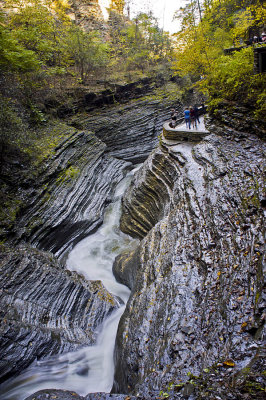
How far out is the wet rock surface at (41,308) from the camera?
21.3ft

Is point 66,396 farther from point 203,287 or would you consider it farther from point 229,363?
point 203,287

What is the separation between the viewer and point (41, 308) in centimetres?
791

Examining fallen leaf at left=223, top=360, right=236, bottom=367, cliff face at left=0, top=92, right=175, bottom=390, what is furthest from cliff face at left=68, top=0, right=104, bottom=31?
fallen leaf at left=223, top=360, right=236, bottom=367

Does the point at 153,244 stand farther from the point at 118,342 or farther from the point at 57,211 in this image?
the point at 57,211

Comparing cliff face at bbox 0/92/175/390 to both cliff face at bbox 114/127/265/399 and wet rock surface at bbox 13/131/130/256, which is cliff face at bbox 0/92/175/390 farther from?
cliff face at bbox 114/127/265/399

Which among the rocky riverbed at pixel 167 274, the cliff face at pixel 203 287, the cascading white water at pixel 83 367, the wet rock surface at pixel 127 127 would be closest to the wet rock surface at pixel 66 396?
the rocky riverbed at pixel 167 274

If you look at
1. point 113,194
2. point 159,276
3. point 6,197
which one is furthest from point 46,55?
point 159,276

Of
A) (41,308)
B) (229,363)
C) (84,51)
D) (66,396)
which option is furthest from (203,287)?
(84,51)

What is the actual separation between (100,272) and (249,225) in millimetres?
8061

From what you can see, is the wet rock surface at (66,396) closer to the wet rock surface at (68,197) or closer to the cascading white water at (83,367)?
the cascading white water at (83,367)

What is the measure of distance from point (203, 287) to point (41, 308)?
5.85m

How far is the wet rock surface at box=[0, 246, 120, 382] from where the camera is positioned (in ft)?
21.3

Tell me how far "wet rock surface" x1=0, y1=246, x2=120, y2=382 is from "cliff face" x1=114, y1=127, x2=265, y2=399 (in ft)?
5.63

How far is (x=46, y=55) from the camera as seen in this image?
18281 millimetres
